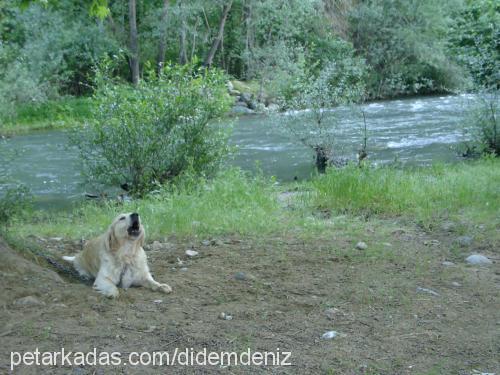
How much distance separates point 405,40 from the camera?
37969 millimetres

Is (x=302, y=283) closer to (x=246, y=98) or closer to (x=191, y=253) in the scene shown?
(x=191, y=253)

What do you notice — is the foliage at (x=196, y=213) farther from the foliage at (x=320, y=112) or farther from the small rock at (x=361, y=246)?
the foliage at (x=320, y=112)

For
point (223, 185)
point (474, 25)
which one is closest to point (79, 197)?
point (223, 185)

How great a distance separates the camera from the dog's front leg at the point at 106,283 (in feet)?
17.8

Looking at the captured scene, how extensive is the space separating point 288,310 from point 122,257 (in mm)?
1743

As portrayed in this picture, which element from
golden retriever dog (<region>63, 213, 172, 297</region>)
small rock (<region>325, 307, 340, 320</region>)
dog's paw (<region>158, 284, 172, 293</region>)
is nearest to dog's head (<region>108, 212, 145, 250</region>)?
golden retriever dog (<region>63, 213, 172, 297</region>)

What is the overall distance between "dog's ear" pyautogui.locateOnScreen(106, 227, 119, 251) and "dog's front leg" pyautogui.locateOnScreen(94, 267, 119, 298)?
0.24 metres

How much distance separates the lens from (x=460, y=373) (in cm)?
398

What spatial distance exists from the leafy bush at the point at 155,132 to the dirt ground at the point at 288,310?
16.3 ft

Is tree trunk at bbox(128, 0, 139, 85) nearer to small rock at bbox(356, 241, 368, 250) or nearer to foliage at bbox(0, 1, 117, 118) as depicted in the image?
foliage at bbox(0, 1, 117, 118)

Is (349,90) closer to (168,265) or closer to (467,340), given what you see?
(168,265)

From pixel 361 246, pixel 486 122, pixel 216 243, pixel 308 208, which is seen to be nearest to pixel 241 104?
pixel 486 122

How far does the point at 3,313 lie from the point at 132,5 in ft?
101

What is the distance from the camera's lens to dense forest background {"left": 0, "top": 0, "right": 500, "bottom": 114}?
3241 centimetres
